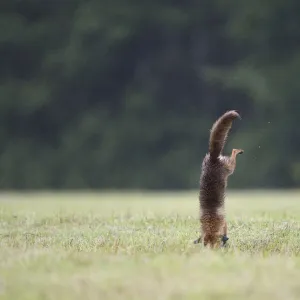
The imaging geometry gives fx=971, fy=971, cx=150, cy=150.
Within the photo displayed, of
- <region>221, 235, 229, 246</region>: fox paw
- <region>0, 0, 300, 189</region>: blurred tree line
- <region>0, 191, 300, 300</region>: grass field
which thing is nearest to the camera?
<region>0, 191, 300, 300</region>: grass field

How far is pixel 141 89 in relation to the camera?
37531 mm

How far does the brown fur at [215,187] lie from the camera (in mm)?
8805

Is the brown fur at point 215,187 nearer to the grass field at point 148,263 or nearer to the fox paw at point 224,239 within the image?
the fox paw at point 224,239

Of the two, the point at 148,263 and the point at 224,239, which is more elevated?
the point at 224,239

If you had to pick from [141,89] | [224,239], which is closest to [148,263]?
[224,239]

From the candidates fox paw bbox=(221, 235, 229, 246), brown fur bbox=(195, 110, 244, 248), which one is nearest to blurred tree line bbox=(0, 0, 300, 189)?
brown fur bbox=(195, 110, 244, 248)

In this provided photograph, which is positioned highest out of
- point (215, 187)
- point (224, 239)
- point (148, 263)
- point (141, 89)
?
point (141, 89)

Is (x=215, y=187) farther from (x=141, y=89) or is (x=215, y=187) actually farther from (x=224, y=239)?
(x=141, y=89)

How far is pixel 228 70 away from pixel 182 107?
2.30m

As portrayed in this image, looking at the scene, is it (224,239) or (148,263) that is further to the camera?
(224,239)

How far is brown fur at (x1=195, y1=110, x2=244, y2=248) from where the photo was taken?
28.9 feet

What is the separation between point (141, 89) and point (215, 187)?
28.7 m

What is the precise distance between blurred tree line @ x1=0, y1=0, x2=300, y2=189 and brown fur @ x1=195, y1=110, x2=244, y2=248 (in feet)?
83.5

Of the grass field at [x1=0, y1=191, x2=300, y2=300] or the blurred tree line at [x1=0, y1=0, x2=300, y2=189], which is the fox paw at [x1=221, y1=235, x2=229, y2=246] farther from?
the blurred tree line at [x1=0, y1=0, x2=300, y2=189]
